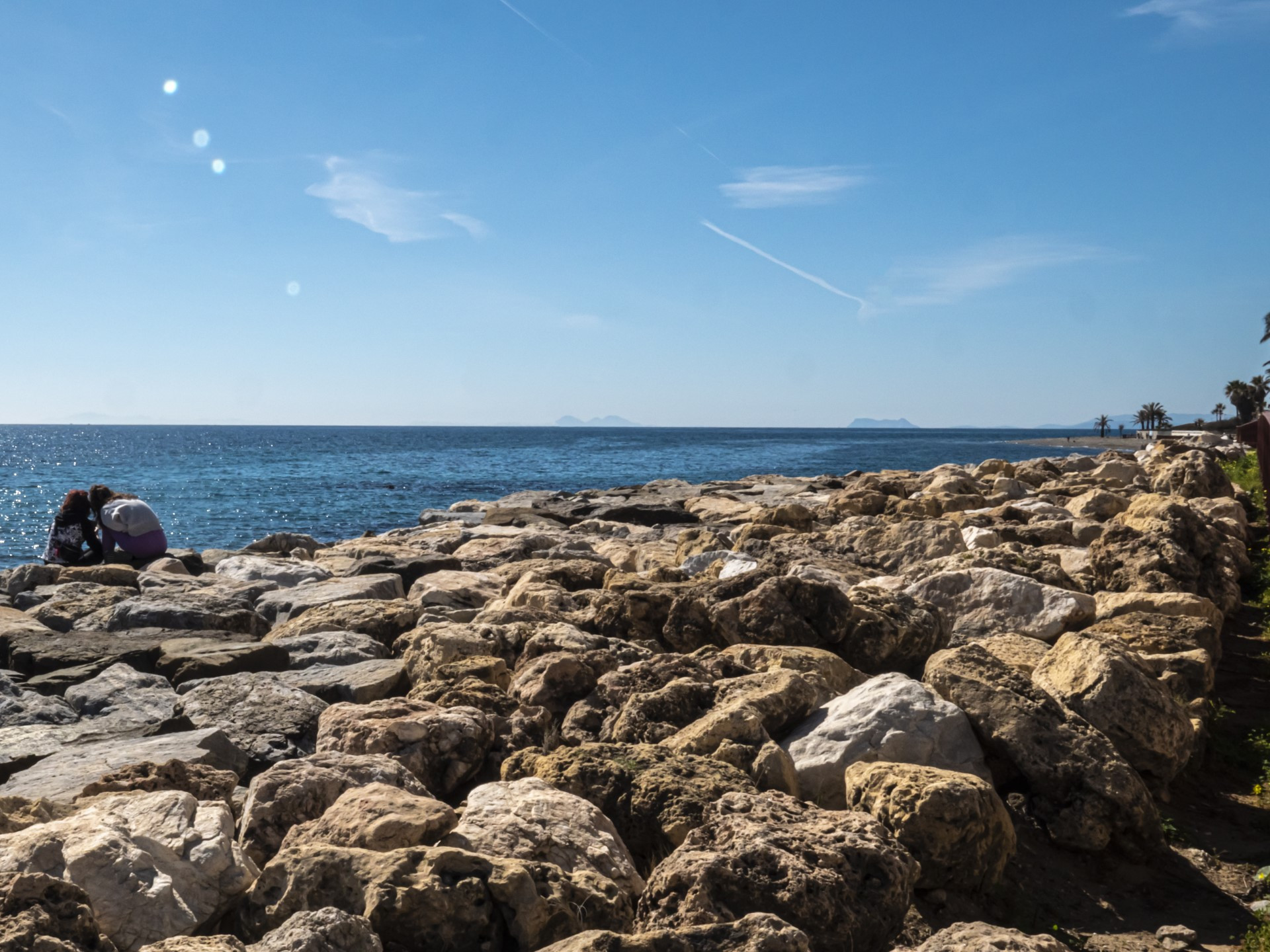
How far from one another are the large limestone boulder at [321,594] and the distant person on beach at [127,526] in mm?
5396

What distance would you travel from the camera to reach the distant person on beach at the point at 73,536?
14.7 metres

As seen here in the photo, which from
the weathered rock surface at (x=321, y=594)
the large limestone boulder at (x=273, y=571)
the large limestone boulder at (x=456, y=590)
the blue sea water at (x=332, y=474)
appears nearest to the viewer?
the large limestone boulder at (x=456, y=590)

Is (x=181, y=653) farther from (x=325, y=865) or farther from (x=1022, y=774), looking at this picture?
(x=1022, y=774)

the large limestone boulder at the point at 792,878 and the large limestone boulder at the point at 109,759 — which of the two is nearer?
the large limestone boulder at the point at 792,878

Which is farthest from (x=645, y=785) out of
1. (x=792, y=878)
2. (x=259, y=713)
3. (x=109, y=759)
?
(x=109, y=759)

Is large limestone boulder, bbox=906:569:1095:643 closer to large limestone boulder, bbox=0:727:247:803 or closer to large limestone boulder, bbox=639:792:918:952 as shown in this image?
large limestone boulder, bbox=639:792:918:952

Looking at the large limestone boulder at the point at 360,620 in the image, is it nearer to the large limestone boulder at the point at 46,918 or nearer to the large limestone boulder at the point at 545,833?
the large limestone boulder at the point at 545,833

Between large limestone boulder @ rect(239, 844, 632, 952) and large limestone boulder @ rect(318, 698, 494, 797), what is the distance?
1.38 m

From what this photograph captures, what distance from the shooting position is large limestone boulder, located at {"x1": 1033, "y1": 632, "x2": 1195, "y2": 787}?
5508 millimetres

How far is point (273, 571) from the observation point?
12508mm

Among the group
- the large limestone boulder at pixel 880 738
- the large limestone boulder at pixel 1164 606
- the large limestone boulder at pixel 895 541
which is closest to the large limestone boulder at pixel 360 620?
the large limestone boulder at pixel 880 738

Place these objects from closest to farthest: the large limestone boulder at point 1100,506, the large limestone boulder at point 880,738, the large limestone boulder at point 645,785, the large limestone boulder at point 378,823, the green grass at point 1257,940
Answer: the large limestone boulder at point 378,823
the green grass at point 1257,940
the large limestone boulder at point 645,785
the large limestone boulder at point 880,738
the large limestone boulder at point 1100,506

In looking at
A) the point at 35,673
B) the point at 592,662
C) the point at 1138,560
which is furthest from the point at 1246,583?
the point at 35,673

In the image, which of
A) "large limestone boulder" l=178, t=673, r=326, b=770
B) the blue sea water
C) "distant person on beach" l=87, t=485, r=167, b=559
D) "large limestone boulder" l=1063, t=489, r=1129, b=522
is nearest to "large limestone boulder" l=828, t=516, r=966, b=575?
"large limestone boulder" l=1063, t=489, r=1129, b=522
